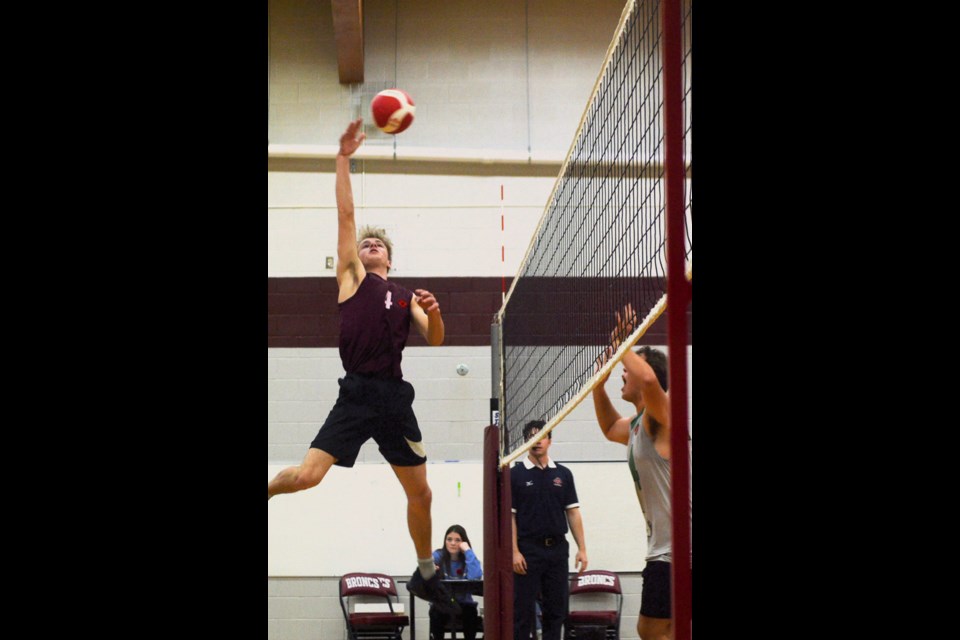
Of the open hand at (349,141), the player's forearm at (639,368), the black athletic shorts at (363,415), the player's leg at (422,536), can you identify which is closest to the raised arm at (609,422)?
the player's forearm at (639,368)

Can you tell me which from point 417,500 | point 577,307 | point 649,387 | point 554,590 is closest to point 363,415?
point 417,500

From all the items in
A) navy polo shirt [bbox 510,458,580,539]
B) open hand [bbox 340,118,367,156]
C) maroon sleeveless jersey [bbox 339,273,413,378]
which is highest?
open hand [bbox 340,118,367,156]

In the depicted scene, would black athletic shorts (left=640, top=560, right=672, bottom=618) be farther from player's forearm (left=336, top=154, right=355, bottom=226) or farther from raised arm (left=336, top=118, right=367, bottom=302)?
player's forearm (left=336, top=154, right=355, bottom=226)

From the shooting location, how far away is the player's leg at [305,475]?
238 inches

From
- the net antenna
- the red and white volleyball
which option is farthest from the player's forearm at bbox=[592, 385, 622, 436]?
the red and white volleyball

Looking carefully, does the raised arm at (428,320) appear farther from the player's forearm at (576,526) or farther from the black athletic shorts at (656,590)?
the black athletic shorts at (656,590)

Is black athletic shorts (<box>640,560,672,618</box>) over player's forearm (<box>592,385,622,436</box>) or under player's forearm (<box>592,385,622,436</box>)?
under

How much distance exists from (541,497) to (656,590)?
239 centimetres

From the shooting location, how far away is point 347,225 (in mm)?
5828

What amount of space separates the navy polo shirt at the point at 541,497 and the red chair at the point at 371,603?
41.3 inches

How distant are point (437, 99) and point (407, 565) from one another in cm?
348

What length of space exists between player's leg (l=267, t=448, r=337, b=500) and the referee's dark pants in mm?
1307

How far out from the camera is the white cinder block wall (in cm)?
760
